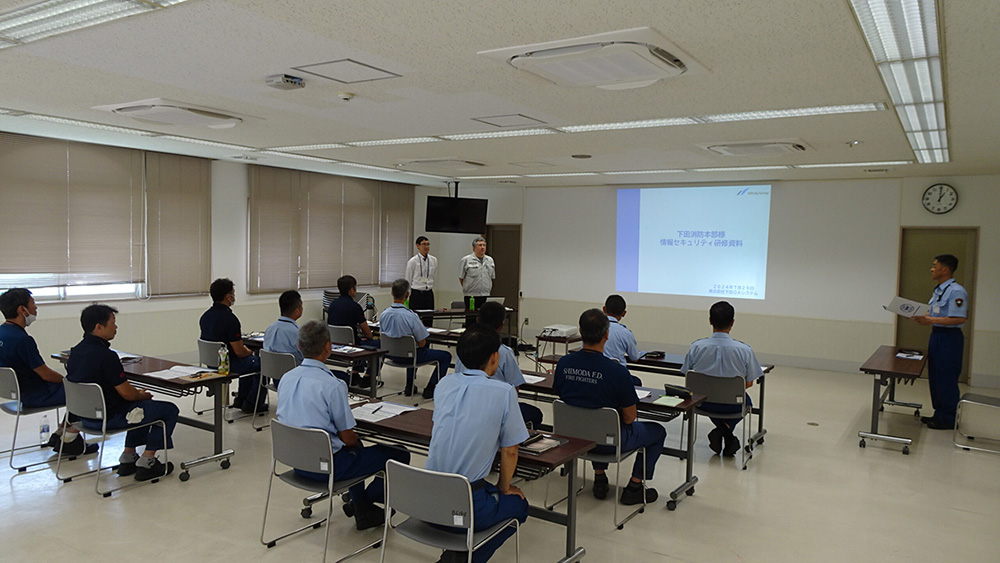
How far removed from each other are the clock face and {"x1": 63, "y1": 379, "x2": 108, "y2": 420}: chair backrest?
9.61 metres

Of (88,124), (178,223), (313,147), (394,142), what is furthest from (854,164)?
(178,223)

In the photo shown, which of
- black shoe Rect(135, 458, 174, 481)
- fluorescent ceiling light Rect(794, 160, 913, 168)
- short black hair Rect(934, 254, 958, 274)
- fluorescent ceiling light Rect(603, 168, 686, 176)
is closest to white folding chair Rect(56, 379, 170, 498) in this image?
black shoe Rect(135, 458, 174, 481)

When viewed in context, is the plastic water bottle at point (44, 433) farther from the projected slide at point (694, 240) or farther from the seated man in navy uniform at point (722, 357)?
the projected slide at point (694, 240)

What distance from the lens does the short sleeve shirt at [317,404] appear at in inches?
134

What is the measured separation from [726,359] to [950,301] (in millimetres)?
2881

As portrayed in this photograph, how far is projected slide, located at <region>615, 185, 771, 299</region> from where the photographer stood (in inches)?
393

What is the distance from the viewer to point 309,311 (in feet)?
35.1

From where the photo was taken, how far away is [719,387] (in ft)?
16.2

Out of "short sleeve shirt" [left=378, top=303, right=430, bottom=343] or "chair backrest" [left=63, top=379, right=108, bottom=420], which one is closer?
"chair backrest" [left=63, top=379, right=108, bottom=420]

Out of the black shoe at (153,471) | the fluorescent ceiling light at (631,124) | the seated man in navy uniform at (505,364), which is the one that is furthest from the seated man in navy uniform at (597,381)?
the black shoe at (153,471)

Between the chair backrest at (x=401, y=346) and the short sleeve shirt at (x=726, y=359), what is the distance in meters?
2.98

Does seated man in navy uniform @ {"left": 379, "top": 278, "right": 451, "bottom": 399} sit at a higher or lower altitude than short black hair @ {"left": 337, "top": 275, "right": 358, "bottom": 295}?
lower

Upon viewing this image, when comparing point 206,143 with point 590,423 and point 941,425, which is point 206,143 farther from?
point 941,425

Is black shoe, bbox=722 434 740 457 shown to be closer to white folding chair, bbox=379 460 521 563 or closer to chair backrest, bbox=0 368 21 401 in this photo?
white folding chair, bbox=379 460 521 563
